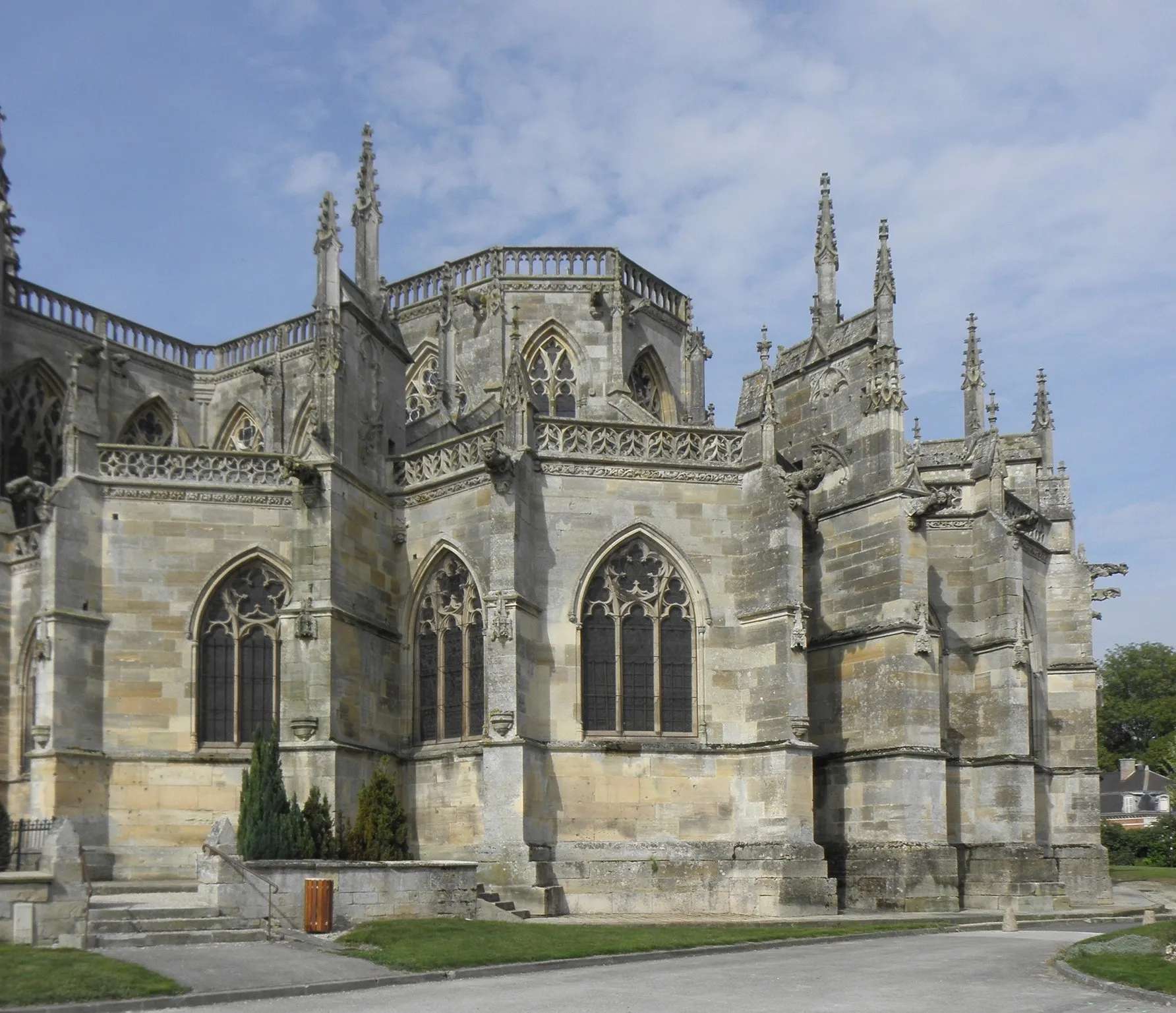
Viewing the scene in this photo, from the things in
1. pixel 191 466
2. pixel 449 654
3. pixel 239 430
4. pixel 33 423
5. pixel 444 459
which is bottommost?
pixel 449 654

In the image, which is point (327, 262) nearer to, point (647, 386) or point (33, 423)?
point (33, 423)

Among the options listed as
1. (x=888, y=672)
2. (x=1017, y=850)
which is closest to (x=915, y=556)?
(x=888, y=672)

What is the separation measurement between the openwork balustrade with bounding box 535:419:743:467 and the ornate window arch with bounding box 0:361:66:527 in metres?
12.2

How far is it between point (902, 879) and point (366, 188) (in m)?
18.8

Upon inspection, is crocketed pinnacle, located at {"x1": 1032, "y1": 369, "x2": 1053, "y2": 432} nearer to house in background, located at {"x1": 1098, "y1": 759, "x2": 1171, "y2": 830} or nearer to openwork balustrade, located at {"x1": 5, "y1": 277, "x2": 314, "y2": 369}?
openwork balustrade, located at {"x1": 5, "y1": 277, "x2": 314, "y2": 369}

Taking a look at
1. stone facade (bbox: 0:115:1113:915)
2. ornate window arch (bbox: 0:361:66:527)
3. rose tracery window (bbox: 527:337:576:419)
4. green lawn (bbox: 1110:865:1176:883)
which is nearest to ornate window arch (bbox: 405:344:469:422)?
rose tracery window (bbox: 527:337:576:419)

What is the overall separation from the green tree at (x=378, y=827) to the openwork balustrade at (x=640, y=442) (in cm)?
668

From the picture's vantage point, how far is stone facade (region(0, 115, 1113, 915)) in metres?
25.2

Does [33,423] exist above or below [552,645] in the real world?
above

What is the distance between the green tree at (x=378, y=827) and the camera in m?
24.1

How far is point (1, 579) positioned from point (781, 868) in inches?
617

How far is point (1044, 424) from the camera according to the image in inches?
1455

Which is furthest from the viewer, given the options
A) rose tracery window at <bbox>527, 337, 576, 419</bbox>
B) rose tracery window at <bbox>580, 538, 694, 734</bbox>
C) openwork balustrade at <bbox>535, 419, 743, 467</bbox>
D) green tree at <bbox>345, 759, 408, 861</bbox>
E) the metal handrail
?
rose tracery window at <bbox>527, 337, 576, 419</bbox>

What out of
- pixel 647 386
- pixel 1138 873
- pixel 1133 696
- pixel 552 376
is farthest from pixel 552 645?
pixel 1133 696
